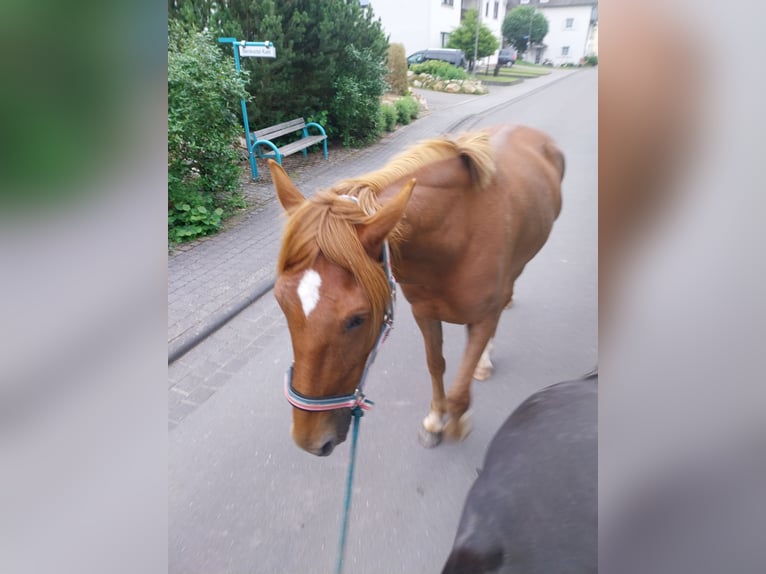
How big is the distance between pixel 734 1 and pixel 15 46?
0.67 meters

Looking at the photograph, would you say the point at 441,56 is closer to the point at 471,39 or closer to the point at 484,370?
the point at 471,39

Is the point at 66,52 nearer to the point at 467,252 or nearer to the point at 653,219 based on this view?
the point at 653,219

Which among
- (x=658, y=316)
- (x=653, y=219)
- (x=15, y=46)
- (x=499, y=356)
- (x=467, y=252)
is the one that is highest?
(x=15, y=46)

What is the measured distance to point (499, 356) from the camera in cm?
296

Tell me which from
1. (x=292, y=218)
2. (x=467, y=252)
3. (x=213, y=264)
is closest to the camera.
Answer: (x=292, y=218)

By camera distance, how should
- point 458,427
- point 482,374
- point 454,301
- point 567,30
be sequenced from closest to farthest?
1. point 567,30
2. point 454,301
3. point 458,427
4. point 482,374

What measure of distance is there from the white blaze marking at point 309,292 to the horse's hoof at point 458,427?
1.25 meters

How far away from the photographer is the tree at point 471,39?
3.59 feet

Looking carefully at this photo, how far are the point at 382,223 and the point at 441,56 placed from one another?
565 millimetres

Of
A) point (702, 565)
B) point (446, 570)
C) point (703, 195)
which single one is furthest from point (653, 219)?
point (446, 570)

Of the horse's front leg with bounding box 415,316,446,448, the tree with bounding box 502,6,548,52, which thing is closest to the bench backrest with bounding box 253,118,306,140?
the tree with bounding box 502,6,548,52

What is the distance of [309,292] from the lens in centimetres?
110

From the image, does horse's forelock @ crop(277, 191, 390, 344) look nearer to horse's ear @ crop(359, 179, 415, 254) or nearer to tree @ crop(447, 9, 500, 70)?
horse's ear @ crop(359, 179, 415, 254)

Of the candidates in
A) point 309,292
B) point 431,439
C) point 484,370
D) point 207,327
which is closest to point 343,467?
point 431,439
